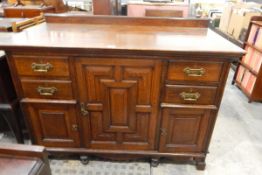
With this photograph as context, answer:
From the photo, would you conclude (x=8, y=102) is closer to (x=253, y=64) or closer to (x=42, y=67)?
(x=42, y=67)

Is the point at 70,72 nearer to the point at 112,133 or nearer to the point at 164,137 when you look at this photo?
the point at 112,133

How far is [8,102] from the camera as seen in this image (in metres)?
1.36

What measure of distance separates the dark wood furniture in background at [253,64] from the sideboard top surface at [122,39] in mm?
1025

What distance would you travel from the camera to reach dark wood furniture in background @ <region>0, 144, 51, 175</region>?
69 centimetres

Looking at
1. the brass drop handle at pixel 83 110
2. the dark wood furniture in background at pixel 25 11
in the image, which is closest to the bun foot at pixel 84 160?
the brass drop handle at pixel 83 110

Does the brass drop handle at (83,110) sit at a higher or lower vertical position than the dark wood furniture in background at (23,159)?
lower

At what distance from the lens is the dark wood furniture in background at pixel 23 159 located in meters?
0.69

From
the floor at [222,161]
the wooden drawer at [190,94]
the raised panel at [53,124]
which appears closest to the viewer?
the wooden drawer at [190,94]

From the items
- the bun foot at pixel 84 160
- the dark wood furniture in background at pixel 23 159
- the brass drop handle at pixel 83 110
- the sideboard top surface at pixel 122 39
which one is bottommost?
the bun foot at pixel 84 160

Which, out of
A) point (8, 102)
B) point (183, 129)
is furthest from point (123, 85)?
point (8, 102)

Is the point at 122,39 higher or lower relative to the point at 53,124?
higher

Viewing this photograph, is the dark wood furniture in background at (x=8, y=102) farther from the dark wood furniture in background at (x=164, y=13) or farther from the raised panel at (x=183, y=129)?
the dark wood furniture in background at (x=164, y=13)

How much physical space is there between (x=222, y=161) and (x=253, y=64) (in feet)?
4.01

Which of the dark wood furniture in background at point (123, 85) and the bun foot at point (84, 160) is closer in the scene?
the dark wood furniture in background at point (123, 85)
